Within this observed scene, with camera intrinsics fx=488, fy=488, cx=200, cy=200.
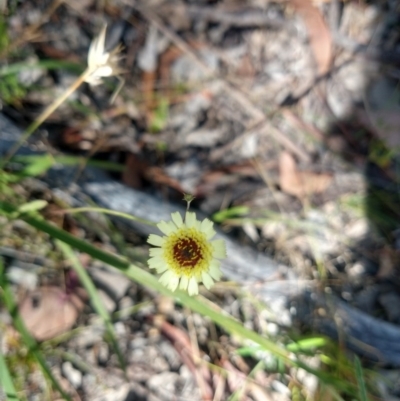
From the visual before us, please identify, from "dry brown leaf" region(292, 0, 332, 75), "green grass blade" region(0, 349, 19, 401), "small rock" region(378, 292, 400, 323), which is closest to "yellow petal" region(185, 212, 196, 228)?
"green grass blade" region(0, 349, 19, 401)

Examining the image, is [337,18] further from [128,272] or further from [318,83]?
[128,272]

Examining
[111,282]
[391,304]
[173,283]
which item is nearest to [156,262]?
[173,283]

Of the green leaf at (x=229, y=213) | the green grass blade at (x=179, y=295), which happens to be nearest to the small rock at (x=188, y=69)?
the green leaf at (x=229, y=213)

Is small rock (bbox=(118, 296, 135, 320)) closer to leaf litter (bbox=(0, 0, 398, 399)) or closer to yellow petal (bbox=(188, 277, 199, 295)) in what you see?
leaf litter (bbox=(0, 0, 398, 399))

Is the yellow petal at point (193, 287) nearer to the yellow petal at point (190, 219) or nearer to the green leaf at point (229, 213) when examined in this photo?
the yellow petal at point (190, 219)

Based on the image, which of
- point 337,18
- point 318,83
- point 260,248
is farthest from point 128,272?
point 337,18
